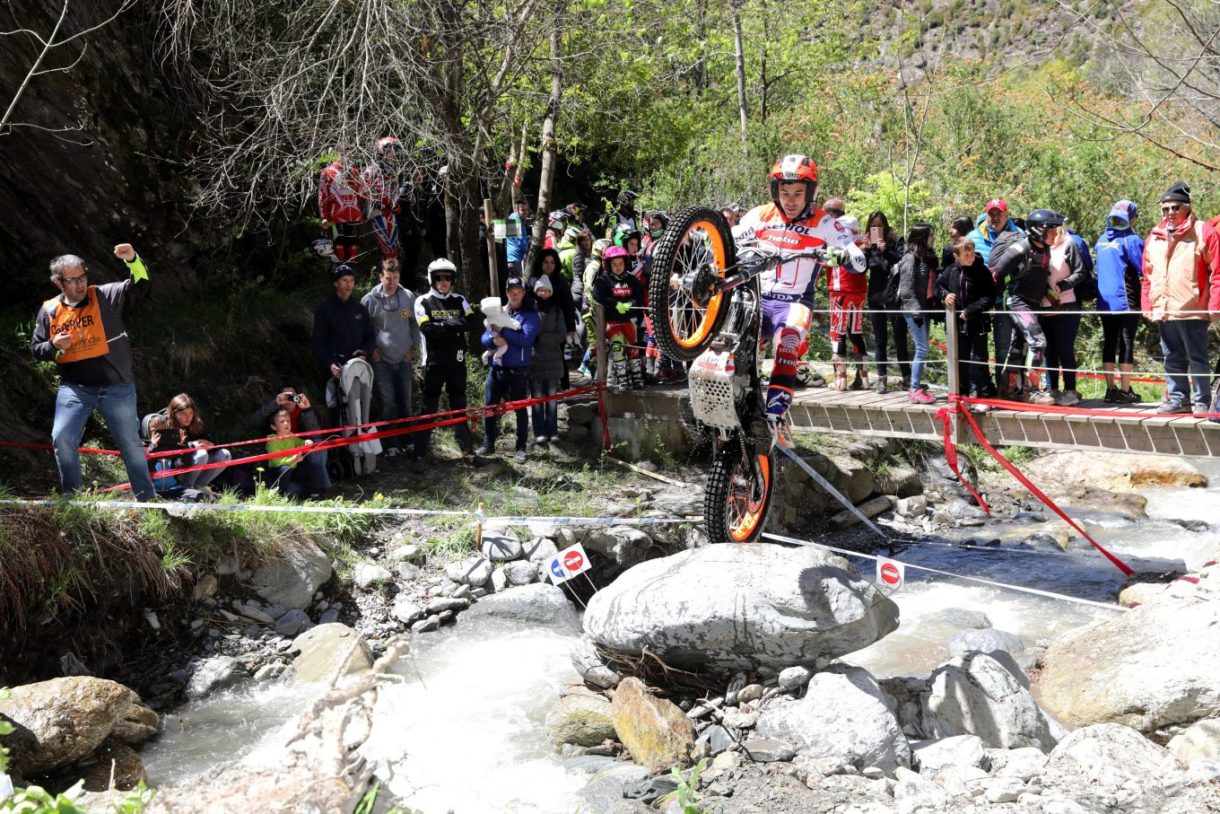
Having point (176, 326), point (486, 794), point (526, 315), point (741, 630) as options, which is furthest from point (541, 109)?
point (486, 794)

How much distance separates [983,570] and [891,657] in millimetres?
2760

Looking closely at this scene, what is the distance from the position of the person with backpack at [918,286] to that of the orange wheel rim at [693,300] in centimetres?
413

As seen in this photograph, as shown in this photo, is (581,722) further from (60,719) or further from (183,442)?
(183,442)

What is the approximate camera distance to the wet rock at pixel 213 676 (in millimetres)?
7387

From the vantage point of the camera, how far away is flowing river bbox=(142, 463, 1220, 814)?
20.8 feet

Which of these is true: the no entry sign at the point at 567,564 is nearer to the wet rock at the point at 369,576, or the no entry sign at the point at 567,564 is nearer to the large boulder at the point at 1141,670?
the wet rock at the point at 369,576

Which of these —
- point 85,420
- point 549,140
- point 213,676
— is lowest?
point 213,676

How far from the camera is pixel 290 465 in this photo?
9125mm

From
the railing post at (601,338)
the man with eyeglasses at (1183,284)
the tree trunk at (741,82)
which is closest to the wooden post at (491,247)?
the railing post at (601,338)

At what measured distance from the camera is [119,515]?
24.9ft

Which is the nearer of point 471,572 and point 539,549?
point 471,572

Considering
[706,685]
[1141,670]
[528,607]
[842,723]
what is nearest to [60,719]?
[528,607]

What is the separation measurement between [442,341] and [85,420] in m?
3.54

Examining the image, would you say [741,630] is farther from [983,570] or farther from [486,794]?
[983,570]
